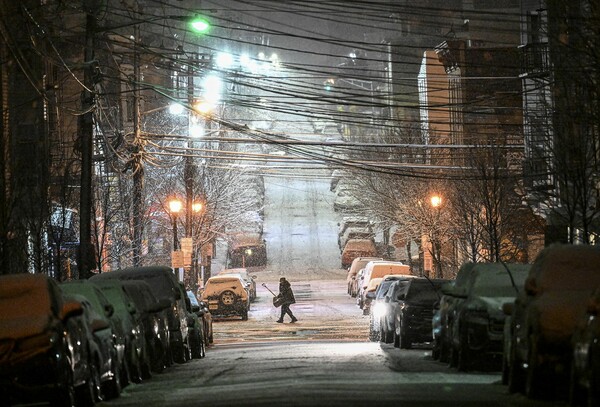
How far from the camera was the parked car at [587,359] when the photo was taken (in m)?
13.2

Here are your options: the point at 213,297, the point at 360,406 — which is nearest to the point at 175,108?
the point at 213,297

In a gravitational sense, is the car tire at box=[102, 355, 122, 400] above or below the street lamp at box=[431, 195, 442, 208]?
below

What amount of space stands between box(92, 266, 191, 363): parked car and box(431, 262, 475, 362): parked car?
525 cm

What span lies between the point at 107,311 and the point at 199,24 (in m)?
11.5

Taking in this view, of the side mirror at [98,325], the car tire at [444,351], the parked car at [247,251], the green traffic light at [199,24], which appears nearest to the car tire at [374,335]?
the green traffic light at [199,24]

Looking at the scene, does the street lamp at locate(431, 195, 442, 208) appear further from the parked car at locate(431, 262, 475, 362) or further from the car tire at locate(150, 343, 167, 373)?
the car tire at locate(150, 343, 167, 373)

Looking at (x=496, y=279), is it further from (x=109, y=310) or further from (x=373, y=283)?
(x=373, y=283)

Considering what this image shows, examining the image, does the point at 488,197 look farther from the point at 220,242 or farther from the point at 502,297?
the point at 220,242

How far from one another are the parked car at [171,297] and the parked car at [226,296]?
22.6 meters

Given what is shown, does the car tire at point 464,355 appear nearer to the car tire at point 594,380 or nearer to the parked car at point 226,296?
the car tire at point 594,380

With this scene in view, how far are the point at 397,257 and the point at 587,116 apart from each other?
2286 inches

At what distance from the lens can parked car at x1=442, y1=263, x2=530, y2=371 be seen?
2209 cm

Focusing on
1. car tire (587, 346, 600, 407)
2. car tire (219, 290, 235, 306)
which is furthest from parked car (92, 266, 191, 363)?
car tire (219, 290, 235, 306)

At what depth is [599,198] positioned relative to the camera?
3631 cm
